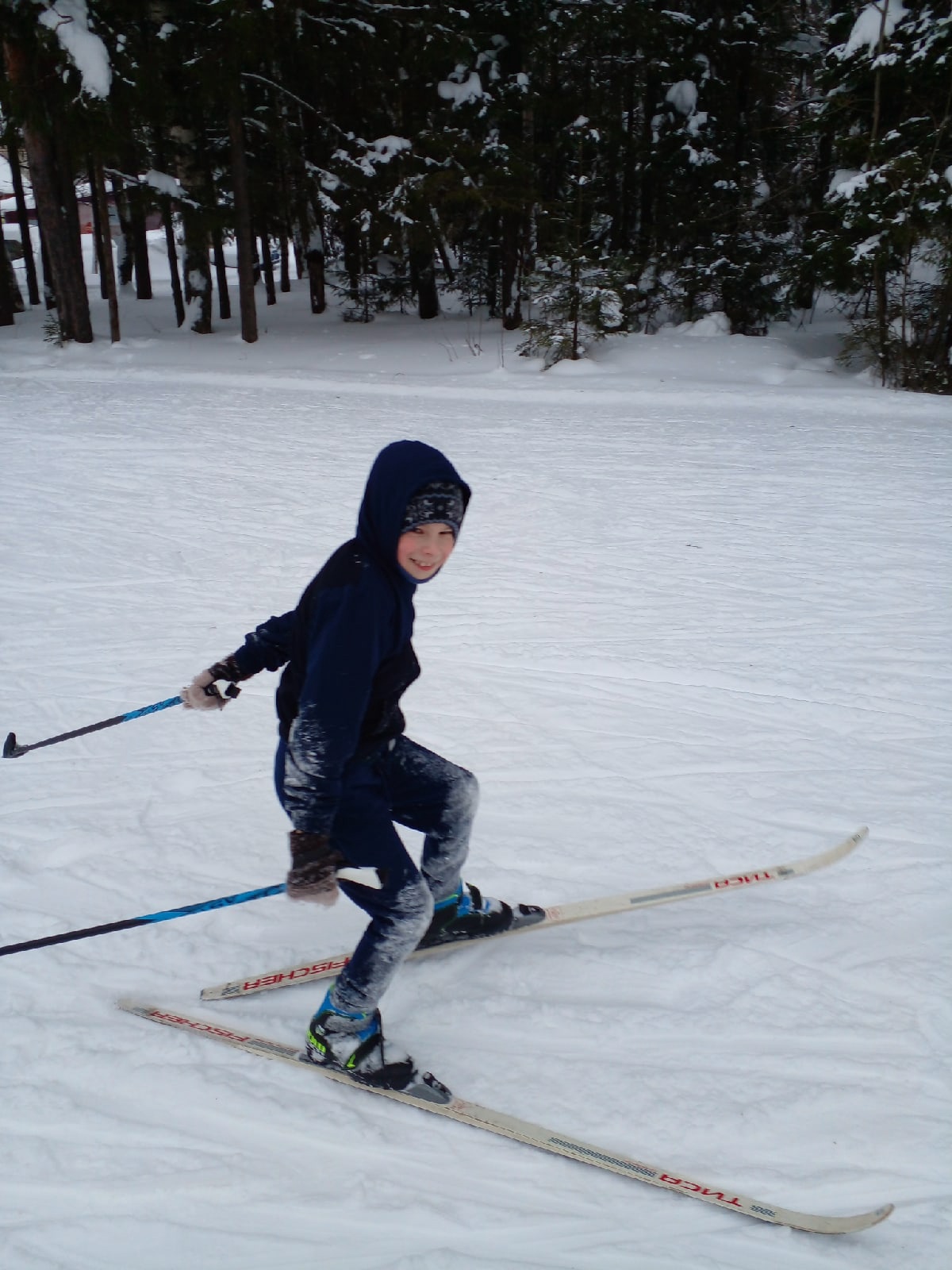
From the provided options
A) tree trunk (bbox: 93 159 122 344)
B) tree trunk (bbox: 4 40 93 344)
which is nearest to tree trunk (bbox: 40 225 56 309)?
tree trunk (bbox: 4 40 93 344)

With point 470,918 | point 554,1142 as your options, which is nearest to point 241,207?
point 470,918

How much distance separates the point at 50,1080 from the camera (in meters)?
2.26

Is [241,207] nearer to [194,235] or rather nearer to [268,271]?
[194,235]

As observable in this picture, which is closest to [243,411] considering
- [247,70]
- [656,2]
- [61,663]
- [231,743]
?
[61,663]

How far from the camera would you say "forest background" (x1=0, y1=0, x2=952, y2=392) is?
14297 mm

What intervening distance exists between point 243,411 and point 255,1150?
11.3 metres

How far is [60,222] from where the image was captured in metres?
17.5

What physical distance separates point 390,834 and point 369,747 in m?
0.22

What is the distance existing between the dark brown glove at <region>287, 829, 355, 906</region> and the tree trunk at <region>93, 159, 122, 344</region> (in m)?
18.2

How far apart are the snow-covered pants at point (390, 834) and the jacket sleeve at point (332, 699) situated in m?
0.13

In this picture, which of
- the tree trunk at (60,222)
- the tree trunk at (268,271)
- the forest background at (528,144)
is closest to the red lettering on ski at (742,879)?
the forest background at (528,144)

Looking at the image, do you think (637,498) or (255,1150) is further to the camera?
(637,498)

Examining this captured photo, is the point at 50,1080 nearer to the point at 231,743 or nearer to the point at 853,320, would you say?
the point at 231,743

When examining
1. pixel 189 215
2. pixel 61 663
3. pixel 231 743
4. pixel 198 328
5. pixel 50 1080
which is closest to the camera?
pixel 50 1080
